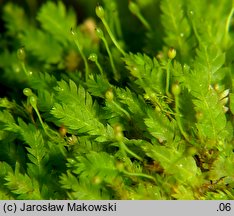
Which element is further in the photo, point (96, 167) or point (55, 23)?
point (55, 23)

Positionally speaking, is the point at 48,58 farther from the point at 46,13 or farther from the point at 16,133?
the point at 16,133

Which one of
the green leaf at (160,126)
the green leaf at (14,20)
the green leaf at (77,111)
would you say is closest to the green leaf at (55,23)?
the green leaf at (14,20)

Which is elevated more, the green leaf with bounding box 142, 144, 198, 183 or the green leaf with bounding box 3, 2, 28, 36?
the green leaf with bounding box 3, 2, 28, 36

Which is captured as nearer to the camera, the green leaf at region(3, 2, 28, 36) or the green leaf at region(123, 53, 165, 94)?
the green leaf at region(123, 53, 165, 94)

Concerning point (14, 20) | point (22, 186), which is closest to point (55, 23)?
point (14, 20)

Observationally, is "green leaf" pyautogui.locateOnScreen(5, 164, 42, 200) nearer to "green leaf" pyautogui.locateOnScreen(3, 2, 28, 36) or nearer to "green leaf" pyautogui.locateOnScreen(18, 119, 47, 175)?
"green leaf" pyautogui.locateOnScreen(18, 119, 47, 175)

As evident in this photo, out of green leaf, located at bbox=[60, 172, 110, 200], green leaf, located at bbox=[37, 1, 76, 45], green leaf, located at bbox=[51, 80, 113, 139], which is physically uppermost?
green leaf, located at bbox=[37, 1, 76, 45]

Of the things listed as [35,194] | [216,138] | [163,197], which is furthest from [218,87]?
[35,194]

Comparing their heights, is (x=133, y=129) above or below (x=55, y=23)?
below

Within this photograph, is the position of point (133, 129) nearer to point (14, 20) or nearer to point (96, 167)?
point (96, 167)

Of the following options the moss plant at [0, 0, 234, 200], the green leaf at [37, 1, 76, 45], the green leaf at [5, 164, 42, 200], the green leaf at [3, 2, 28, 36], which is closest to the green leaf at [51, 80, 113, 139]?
the moss plant at [0, 0, 234, 200]

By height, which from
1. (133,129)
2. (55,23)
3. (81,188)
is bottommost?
(81,188)
